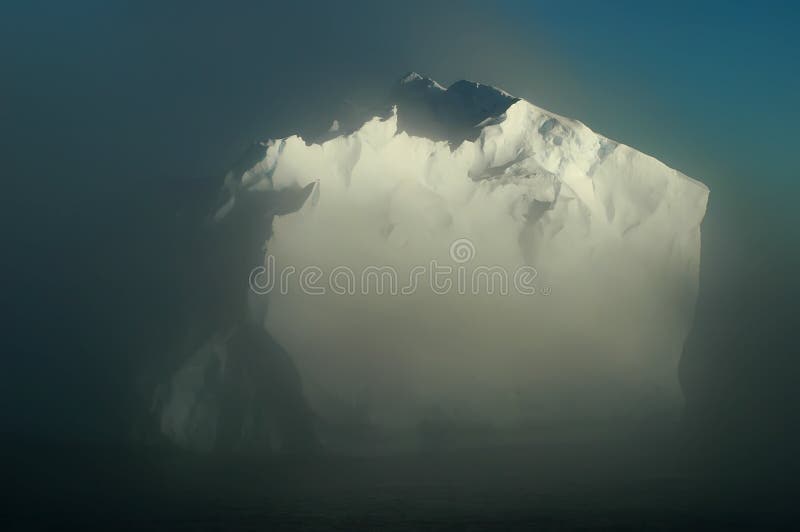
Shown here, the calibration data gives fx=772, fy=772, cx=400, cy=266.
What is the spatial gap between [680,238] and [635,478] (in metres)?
7.03

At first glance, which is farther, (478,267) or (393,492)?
(478,267)

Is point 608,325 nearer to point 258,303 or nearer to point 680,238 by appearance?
point 680,238

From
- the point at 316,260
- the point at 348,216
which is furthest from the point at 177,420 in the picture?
the point at 348,216

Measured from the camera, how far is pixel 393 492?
13008 mm

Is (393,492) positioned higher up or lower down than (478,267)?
lower down

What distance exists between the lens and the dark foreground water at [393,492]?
11.3m

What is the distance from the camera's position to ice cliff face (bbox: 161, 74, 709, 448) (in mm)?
16375

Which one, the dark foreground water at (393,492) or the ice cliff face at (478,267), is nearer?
the dark foreground water at (393,492)

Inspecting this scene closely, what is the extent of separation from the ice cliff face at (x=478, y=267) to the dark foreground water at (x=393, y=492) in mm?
1406

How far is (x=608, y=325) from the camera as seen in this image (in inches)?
714

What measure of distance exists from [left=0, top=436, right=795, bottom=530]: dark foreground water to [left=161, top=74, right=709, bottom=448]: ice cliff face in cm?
141

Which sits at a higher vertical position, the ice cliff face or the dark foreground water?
the ice cliff face

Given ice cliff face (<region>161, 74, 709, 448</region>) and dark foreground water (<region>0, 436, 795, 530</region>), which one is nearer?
dark foreground water (<region>0, 436, 795, 530</region>)

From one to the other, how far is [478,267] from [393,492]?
6.35m
